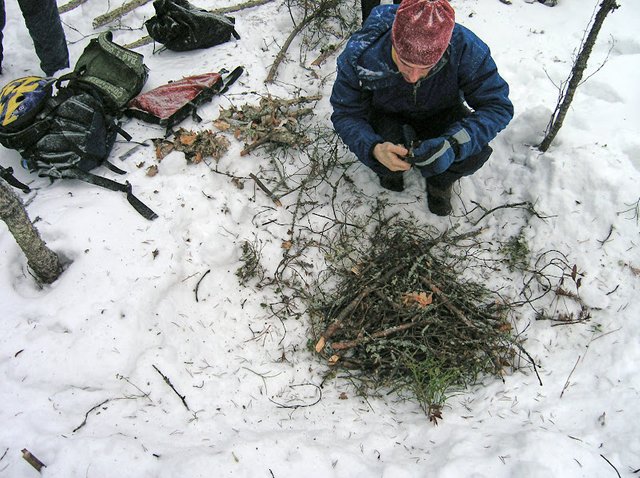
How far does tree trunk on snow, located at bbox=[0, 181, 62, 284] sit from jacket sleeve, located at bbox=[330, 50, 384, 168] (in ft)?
6.55

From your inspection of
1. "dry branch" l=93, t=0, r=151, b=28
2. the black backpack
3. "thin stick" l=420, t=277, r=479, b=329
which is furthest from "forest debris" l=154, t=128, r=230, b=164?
"dry branch" l=93, t=0, r=151, b=28

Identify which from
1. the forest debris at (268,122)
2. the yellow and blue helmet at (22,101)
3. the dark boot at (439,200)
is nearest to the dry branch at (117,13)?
the yellow and blue helmet at (22,101)

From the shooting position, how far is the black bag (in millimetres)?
4375

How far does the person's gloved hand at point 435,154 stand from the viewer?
2.73 metres

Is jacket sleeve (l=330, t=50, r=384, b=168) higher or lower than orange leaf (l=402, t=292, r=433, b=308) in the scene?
higher

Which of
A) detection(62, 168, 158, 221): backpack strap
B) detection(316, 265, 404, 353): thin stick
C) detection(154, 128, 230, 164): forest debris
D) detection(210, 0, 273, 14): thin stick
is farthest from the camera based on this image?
detection(210, 0, 273, 14): thin stick

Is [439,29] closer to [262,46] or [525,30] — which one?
[525,30]

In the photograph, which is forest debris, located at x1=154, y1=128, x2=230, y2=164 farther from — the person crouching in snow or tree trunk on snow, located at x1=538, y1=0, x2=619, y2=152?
tree trunk on snow, located at x1=538, y1=0, x2=619, y2=152

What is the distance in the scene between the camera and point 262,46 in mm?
4707

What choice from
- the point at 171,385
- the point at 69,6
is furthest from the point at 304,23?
the point at 171,385

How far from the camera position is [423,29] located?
Result: 7.31 feet

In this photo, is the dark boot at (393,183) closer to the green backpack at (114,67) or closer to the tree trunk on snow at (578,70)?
the tree trunk on snow at (578,70)

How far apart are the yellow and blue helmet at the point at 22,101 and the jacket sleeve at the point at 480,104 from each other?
3.03 m

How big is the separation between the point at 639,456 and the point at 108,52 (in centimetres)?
476
